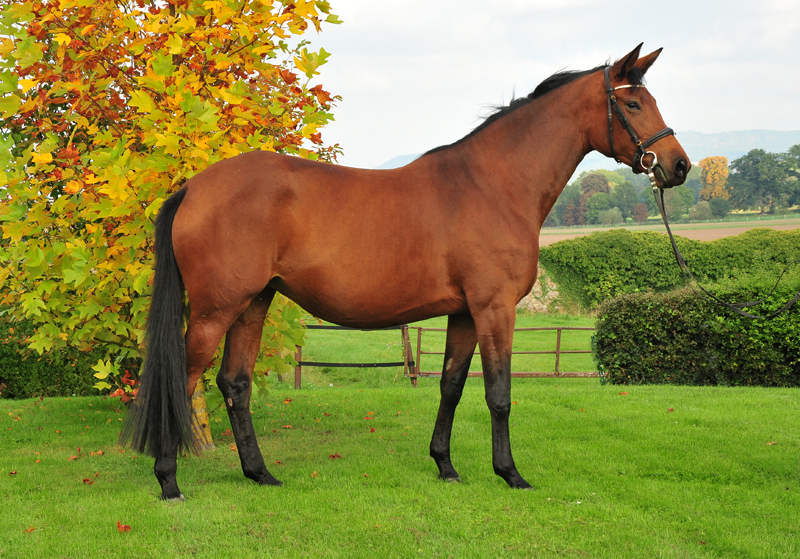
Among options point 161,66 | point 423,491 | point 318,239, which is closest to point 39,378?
point 161,66

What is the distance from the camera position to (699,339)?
387 inches

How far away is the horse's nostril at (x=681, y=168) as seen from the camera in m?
4.05

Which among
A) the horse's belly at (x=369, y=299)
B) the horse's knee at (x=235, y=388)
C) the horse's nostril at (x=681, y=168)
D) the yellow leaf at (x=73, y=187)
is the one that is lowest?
the horse's knee at (x=235, y=388)

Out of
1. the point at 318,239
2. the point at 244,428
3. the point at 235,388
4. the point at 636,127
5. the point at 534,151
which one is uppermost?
the point at 636,127

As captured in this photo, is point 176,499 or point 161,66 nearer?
point 176,499

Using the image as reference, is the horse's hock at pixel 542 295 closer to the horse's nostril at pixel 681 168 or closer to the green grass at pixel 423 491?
the green grass at pixel 423 491

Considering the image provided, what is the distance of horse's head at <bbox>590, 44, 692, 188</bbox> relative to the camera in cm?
409

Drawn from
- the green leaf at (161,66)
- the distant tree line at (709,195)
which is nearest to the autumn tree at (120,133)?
the green leaf at (161,66)

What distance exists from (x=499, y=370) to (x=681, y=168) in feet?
6.14

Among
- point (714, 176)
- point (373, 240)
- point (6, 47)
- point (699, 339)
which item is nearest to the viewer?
point (373, 240)

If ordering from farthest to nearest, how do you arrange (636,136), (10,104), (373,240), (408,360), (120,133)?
(408,360)
(120,133)
(10,104)
(636,136)
(373,240)

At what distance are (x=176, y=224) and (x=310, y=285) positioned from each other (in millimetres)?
979

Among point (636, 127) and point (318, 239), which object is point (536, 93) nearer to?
point (636, 127)

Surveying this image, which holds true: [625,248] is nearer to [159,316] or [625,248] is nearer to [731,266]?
[731,266]
